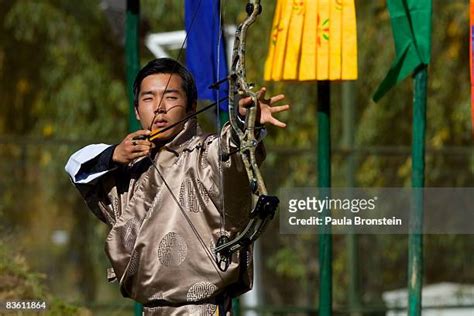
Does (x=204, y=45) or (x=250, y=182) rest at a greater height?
(x=204, y=45)

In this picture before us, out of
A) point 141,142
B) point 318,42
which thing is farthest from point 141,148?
point 318,42

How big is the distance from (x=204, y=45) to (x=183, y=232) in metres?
1.40

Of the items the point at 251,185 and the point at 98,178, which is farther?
the point at 98,178

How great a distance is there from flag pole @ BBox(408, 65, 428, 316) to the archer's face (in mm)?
1442

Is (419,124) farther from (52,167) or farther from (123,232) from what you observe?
(52,167)

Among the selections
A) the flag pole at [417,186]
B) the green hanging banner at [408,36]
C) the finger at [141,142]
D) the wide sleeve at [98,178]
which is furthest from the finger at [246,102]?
the flag pole at [417,186]

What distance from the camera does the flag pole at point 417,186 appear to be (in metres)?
4.78

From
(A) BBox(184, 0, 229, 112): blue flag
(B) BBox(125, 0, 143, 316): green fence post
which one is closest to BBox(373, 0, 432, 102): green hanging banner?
(A) BBox(184, 0, 229, 112): blue flag

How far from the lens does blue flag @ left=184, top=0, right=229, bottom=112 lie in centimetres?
469

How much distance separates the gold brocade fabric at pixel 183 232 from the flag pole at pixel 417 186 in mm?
1418

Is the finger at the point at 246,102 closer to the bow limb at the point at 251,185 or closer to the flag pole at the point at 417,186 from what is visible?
the bow limb at the point at 251,185

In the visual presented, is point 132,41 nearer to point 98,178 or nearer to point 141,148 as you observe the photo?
point 98,178

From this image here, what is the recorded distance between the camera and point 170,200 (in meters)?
3.52

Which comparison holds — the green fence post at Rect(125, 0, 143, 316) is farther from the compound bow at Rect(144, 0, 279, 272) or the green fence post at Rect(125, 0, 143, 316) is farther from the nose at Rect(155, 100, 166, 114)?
the compound bow at Rect(144, 0, 279, 272)
